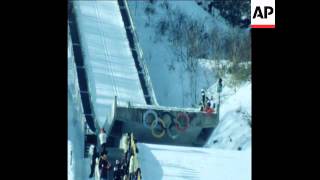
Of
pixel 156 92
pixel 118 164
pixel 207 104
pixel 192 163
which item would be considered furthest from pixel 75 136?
pixel 207 104

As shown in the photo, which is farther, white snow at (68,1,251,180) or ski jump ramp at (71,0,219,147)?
ski jump ramp at (71,0,219,147)

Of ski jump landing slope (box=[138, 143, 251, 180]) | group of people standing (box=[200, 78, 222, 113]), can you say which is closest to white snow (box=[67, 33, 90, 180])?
ski jump landing slope (box=[138, 143, 251, 180])

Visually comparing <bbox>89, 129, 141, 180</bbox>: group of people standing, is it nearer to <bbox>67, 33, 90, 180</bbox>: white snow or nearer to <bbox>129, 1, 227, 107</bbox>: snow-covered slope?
<bbox>67, 33, 90, 180</bbox>: white snow

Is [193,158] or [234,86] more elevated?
[234,86]

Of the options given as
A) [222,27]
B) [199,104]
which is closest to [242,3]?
[222,27]

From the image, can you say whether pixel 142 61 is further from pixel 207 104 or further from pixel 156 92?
pixel 207 104

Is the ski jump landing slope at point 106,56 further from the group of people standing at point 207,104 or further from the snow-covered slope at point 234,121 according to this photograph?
the snow-covered slope at point 234,121
